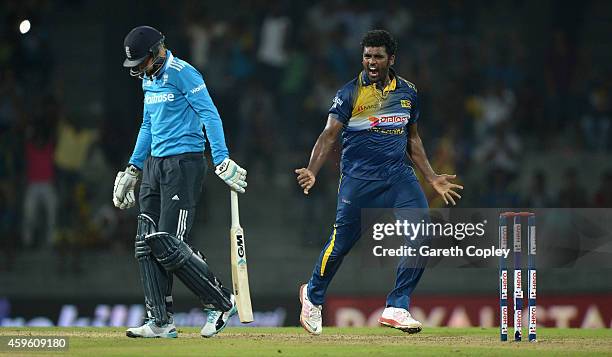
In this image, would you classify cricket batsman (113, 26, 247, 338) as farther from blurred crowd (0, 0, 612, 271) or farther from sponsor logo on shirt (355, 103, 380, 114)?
blurred crowd (0, 0, 612, 271)

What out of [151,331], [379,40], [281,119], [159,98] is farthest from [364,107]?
[281,119]

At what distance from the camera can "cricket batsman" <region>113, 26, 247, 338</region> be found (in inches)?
345

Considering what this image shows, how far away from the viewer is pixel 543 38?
763 inches

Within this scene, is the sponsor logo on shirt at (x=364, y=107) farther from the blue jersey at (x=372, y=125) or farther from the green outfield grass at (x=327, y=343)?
the green outfield grass at (x=327, y=343)

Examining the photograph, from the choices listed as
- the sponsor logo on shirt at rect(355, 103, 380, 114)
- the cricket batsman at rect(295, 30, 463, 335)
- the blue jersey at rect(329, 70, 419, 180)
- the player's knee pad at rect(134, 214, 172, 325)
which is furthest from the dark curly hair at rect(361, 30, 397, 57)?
the player's knee pad at rect(134, 214, 172, 325)

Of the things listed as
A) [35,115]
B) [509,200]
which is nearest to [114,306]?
[35,115]

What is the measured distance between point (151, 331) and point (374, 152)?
78.5 inches

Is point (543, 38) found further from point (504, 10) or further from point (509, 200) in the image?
point (509, 200)

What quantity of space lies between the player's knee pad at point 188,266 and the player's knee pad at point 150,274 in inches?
2.9

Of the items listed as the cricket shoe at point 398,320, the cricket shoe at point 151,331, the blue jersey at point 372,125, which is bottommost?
the cricket shoe at point 151,331

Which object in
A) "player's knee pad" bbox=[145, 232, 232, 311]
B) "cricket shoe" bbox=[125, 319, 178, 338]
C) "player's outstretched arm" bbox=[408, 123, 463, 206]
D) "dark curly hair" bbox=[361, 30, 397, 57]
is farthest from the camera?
"player's outstretched arm" bbox=[408, 123, 463, 206]

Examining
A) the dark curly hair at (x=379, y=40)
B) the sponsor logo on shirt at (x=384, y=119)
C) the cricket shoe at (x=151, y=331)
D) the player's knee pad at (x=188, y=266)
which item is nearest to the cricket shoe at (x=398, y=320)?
the player's knee pad at (x=188, y=266)

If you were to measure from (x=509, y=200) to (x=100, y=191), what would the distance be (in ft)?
17.8

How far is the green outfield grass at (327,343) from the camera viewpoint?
8188 millimetres
